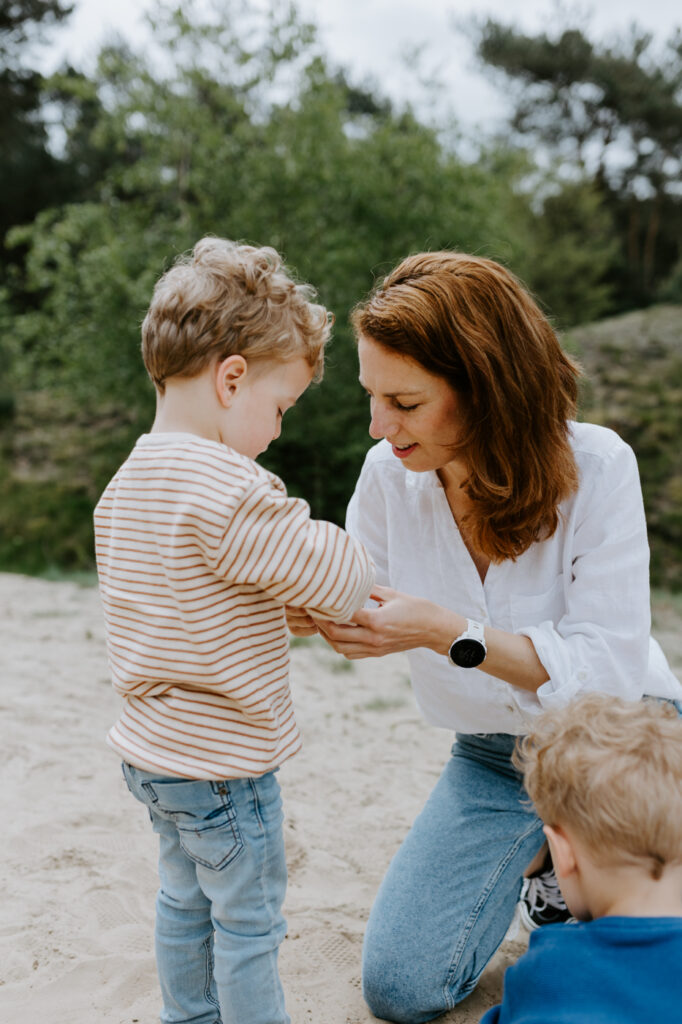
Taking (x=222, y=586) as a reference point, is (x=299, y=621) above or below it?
below

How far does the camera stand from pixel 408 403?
2.22 m

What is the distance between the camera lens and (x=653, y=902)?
131 centimetres

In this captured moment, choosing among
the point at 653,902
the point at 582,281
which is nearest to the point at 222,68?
the point at 653,902

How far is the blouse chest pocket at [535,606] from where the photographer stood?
2.33m

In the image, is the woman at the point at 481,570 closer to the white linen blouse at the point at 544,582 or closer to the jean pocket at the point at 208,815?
the white linen blouse at the point at 544,582

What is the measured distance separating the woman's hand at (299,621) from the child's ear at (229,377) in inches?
19.3

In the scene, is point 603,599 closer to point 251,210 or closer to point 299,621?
point 299,621

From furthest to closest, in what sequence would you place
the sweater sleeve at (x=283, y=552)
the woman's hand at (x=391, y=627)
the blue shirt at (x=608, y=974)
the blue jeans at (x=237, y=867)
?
the woman's hand at (x=391, y=627)
the blue jeans at (x=237, y=867)
the sweater sleeve at (x=283, y=552)
the blue shirt at (x=608, y=974)

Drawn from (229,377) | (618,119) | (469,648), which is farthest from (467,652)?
(618,119)

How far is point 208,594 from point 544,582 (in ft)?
3.36

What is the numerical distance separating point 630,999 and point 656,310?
15.0 metres

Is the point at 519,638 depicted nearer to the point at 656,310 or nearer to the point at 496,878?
the point at 496,878

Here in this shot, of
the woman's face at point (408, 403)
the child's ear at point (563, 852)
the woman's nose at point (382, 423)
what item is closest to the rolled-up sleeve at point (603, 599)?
the woman's face at point (408, 403)

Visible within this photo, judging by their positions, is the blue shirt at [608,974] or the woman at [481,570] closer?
the blue shirt at [608,974]
